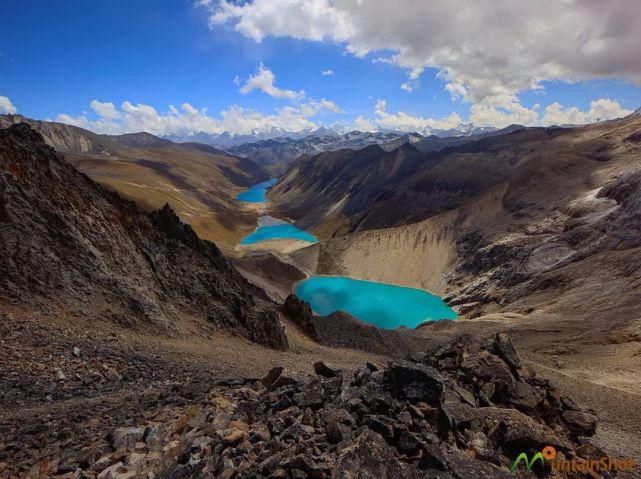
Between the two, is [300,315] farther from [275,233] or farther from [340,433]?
[275,233]

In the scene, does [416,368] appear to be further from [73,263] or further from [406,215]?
[406,215]

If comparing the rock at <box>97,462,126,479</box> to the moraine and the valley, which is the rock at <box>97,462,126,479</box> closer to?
the valley

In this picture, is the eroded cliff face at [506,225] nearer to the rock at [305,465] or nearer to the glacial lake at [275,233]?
the glacial lake at [275,233]

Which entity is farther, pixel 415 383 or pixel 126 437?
pixel 415 383

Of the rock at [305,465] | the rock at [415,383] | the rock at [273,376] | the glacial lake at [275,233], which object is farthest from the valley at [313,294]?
the glacial lake at [275,233]

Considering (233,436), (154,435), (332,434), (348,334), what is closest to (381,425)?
(332,434)

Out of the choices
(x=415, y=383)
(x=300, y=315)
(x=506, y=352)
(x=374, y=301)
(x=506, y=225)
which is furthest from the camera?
(x=506, y=225)

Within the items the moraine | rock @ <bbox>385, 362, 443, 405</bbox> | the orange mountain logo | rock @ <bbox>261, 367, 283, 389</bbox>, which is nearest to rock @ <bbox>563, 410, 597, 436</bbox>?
the orange mountain logo
